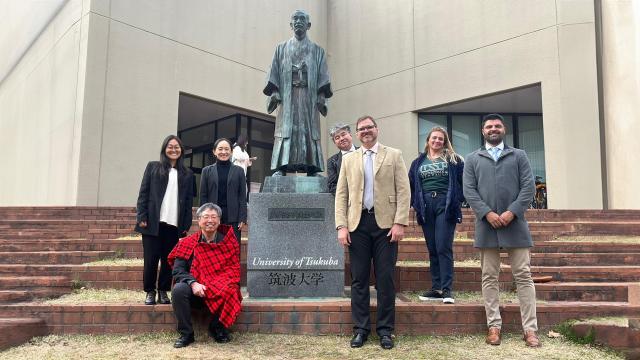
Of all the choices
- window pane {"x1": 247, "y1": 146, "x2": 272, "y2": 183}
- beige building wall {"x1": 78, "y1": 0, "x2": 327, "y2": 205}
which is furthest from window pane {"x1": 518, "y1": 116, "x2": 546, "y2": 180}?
window pane {"x1": 247, "y1": 146, "x2": 272, "y2": 183}

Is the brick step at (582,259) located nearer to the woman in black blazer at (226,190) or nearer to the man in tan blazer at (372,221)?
the man in tan blazer at (372,221)

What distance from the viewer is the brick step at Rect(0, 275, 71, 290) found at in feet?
16.5

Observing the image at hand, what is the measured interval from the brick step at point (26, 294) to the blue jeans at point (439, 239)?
3.77m

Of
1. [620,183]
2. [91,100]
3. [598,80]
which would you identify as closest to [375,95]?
[598,80]

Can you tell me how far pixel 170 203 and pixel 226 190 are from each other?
1.96ft

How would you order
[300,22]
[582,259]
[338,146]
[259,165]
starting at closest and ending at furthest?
[338,146], [300,22], [582,259], [259,165]

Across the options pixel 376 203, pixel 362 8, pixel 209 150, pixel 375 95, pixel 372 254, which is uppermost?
pixel 362 8

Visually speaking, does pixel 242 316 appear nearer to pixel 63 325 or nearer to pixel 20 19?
pixel 63 325

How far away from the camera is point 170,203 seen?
14.8 ft

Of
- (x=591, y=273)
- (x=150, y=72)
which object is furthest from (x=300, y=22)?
(x=150, y=72)

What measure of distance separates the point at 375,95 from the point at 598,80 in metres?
6.02

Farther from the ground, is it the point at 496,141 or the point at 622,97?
the point at 622,97

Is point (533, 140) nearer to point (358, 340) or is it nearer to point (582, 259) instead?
point (582, 259)

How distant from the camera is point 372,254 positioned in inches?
157
